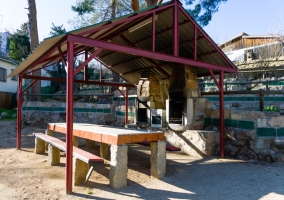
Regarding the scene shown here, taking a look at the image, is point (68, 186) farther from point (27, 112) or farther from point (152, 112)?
point (27, 112)

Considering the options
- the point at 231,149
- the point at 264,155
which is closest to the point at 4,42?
the point at 231,149

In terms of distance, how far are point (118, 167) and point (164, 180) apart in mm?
915

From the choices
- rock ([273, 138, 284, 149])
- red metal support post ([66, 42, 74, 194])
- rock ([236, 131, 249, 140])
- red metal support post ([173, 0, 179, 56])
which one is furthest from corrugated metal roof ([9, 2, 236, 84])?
rock ([273, 138, 284, 149])

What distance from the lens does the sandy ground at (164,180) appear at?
12.1ft

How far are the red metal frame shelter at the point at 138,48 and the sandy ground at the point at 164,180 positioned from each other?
0.53 metres

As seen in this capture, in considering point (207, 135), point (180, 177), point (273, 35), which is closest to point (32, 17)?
point (207, 135)

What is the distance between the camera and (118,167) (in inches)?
153

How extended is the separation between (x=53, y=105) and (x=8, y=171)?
6.65m

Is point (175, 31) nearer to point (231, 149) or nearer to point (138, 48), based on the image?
point (138, 48)

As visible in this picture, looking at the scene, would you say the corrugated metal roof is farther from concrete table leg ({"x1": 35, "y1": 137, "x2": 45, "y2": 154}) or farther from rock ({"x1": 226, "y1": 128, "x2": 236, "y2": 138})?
concrete table leg ({"x1": 35, "y1": 137, "x2": 45, "y2": 154})

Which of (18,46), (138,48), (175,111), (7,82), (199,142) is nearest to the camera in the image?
(138,48)

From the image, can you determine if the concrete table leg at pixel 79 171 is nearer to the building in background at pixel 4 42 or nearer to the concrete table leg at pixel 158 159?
the concrete table leg at pixel 158 159

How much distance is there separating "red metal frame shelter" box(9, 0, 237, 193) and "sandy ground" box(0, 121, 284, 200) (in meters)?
0.53

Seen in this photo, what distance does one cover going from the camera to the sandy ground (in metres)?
3.68
